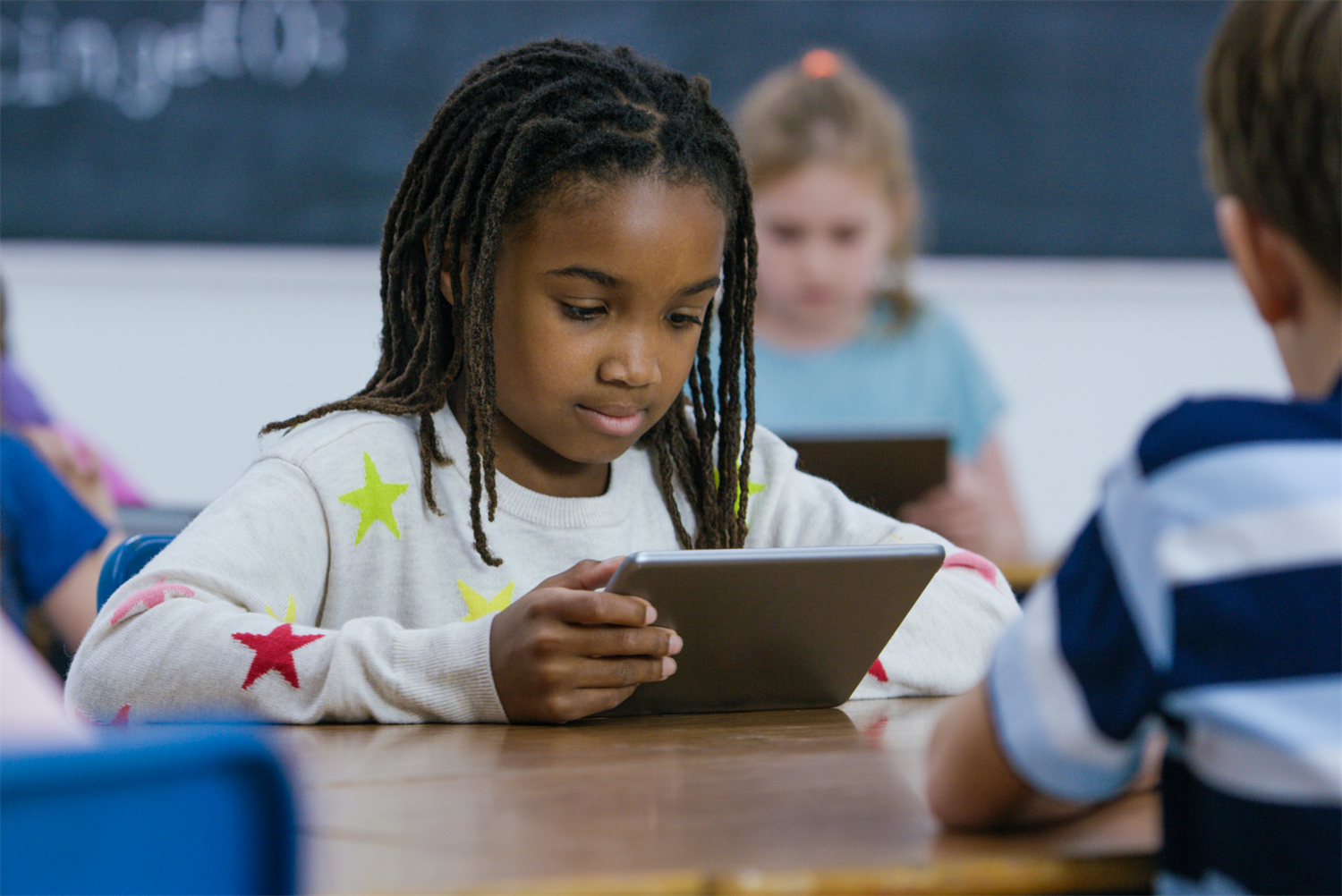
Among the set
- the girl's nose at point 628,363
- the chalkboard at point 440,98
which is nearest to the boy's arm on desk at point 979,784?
the girl's nose at point 628,363

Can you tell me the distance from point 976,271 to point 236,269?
1672mm

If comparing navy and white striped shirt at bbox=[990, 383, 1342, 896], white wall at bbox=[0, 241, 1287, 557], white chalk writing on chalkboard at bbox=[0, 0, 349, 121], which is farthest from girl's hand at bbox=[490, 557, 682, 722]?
white chalk writing on chalkboard at bbox=[0, 0, 349, 121]

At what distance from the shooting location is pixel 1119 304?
3.25 meters

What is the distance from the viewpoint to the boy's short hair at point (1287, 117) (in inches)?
23.7

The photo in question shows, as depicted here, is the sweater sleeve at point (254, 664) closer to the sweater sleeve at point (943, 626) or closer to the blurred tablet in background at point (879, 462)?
the sweater sleeve at point (943, 626)

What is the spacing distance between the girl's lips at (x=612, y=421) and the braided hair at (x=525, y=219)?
10cm

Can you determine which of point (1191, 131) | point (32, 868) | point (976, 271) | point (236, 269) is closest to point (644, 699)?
point (32, 868)

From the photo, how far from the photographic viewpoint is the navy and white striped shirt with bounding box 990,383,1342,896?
56 cm

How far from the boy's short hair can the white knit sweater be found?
0.60 meters

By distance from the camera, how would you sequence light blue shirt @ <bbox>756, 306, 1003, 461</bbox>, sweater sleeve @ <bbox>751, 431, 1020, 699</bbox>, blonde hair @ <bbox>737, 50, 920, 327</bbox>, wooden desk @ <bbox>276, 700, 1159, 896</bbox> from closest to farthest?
wooden desk @ <bbox>276, 700, 1159, 896</bbox> → sweater sleeve @ <bbox>751, 431, 1020, 699</bbox> → blonde hair @ <bbox>737, 50, 920, 327</bbox> → light blue shirt @ <bbox>756, 306, 1003, 461</bbox>

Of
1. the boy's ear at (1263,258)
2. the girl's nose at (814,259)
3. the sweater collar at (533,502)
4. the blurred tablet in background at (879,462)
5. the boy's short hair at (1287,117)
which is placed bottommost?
the blurred tablet in background at (879,462)

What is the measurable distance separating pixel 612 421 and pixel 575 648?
36cm

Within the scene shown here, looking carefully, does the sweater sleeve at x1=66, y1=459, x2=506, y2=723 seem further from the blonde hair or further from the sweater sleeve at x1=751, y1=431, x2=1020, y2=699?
the blonde hair

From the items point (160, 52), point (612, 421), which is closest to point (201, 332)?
point (160, 52)
